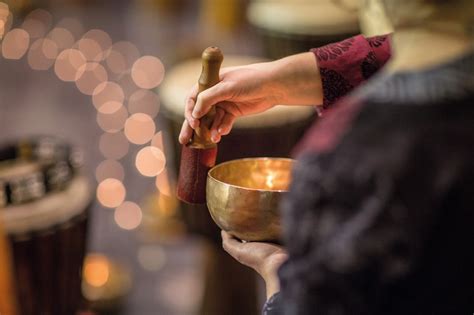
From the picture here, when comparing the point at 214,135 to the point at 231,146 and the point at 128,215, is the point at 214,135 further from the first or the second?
the point at 128,215

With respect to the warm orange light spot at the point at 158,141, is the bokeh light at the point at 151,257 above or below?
below

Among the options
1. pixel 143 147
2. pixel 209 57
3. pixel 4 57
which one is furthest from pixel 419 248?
pixel 4 57

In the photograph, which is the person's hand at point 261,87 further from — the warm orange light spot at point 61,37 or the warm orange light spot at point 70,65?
the warm orange light spot at point 61,37

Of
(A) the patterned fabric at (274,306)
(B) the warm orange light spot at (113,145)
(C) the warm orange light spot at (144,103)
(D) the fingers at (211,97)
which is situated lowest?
(B) the warm orange light spot at (113,145)

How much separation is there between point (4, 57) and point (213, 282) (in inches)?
115

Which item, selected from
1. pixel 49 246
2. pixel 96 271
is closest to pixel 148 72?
pixel 96 271

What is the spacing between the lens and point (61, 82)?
4.23 m

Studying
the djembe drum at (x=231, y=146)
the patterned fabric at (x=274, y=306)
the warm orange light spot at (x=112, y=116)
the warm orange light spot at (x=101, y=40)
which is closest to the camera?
the patterned fabric at (x=274, y=306)

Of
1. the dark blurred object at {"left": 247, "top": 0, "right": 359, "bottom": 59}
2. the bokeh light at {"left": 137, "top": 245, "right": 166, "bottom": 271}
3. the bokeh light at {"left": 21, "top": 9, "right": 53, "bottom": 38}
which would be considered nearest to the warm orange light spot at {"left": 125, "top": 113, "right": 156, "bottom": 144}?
the bokeh light at {"left": 137, "top": 245, "right": 166, "bottom": 271}

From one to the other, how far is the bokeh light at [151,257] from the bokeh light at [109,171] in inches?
18.3

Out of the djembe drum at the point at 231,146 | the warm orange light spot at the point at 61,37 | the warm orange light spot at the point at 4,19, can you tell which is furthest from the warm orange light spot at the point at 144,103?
the djembe drum at the point at 231,146

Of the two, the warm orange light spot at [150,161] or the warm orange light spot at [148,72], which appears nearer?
the warm orange light spot at [150,161]

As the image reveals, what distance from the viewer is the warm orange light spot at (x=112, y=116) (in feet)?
11.7

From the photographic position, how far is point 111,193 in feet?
10.1
